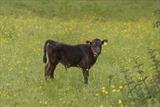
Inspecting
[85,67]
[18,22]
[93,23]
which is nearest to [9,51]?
[85,67]

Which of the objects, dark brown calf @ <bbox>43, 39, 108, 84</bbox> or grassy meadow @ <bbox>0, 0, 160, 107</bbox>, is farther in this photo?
dark brown calf @ <bbox>43, 39, 108, 84</bbox>

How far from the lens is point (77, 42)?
2538 centimetres

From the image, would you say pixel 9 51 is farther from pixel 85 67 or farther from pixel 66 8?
pixel 66 8

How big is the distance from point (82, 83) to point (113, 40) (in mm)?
10818

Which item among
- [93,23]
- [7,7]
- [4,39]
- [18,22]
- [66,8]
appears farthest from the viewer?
[66,8]

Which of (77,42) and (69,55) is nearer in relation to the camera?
(69,55)

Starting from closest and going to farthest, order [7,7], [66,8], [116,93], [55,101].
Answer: [55,101], [116,93], [7,7], [66,8]

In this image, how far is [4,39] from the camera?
24.2 meters

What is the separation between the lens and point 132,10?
41.0m

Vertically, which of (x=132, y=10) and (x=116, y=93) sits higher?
(x=132, y=10)

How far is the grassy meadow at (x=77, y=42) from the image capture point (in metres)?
12.7

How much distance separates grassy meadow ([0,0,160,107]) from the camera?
12.7 m

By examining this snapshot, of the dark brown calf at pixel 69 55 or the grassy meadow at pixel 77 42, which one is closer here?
the grassy meadow at pixel 77 42

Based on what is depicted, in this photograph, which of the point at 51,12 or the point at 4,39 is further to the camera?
the point at 51,12
